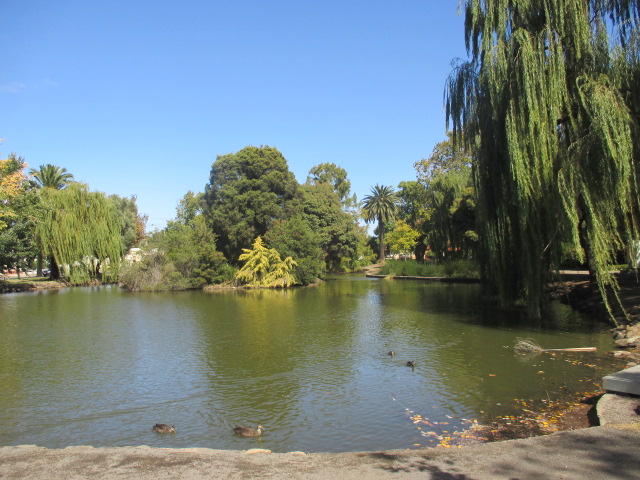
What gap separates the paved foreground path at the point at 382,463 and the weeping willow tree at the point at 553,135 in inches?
344

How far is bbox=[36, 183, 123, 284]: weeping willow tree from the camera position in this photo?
121 ft

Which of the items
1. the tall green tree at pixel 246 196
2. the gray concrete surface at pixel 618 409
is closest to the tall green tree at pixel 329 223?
the tall green tree at pixel 246 196

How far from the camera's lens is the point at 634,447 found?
5027 millimetres

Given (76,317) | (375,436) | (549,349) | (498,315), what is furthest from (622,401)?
(76,317)

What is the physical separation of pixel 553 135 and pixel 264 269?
28.0 metres

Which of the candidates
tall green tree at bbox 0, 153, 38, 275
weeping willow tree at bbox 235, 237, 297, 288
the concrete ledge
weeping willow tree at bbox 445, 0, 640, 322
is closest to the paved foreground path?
the concrete ledge

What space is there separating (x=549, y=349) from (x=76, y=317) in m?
18.7

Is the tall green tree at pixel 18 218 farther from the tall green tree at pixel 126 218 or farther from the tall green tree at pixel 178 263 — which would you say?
the tall green tree at pixel 126 218

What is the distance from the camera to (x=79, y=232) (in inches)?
Result: 1478

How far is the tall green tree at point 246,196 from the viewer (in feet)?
137

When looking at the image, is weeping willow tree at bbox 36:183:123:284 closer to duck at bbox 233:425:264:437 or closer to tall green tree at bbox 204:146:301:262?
tall green tree at bbox 204:146:301:262

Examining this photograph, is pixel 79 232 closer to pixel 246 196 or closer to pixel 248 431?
pixel 246 196

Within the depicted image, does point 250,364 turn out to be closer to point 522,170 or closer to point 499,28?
point 522,170

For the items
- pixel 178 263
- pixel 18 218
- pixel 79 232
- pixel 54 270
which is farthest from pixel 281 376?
pixel 54 270
